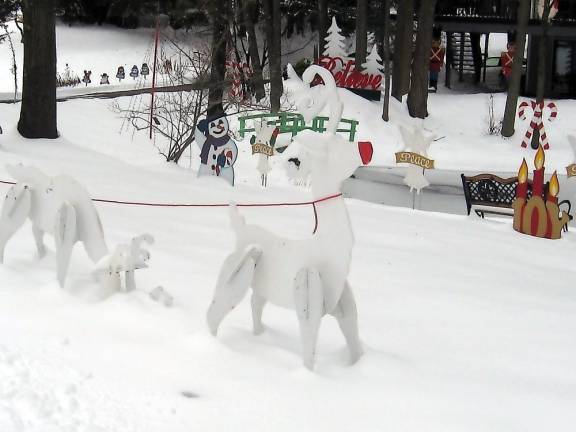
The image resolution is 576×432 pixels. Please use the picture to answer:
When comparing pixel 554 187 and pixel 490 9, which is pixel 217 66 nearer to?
pixel 554 187

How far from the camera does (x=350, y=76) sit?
76.7ft

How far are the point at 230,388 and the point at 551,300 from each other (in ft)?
12.3

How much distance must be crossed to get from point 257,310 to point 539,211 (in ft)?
22.8

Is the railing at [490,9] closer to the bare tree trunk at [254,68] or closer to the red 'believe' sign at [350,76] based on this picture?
the red 'believe' sign at [350,76]

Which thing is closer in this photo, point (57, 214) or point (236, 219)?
point (236, 219)

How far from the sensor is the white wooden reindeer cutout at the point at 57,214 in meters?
5.41

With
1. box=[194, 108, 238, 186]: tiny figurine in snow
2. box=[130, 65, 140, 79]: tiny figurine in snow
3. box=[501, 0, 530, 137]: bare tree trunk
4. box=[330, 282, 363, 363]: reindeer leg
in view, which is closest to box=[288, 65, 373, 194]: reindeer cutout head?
box=[330, 282, 363, 363]: reindeer leg

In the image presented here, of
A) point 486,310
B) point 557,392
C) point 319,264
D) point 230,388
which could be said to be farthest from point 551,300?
point 230,388

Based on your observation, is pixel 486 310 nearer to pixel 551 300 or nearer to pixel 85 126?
pixel 551 300

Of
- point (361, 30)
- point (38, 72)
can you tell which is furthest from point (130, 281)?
point (361, 30)

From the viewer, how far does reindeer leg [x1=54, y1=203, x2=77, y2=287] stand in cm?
532

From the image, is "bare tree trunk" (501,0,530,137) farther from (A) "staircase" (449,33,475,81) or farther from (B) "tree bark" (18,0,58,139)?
(B) "tree bark" (18,0,58,139)

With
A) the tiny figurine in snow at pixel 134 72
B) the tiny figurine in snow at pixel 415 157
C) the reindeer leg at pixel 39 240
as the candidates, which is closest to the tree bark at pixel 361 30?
the tiny figurine in snow at pixel 134 72

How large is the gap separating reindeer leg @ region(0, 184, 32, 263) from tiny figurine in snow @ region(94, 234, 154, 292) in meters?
→ 0.89
